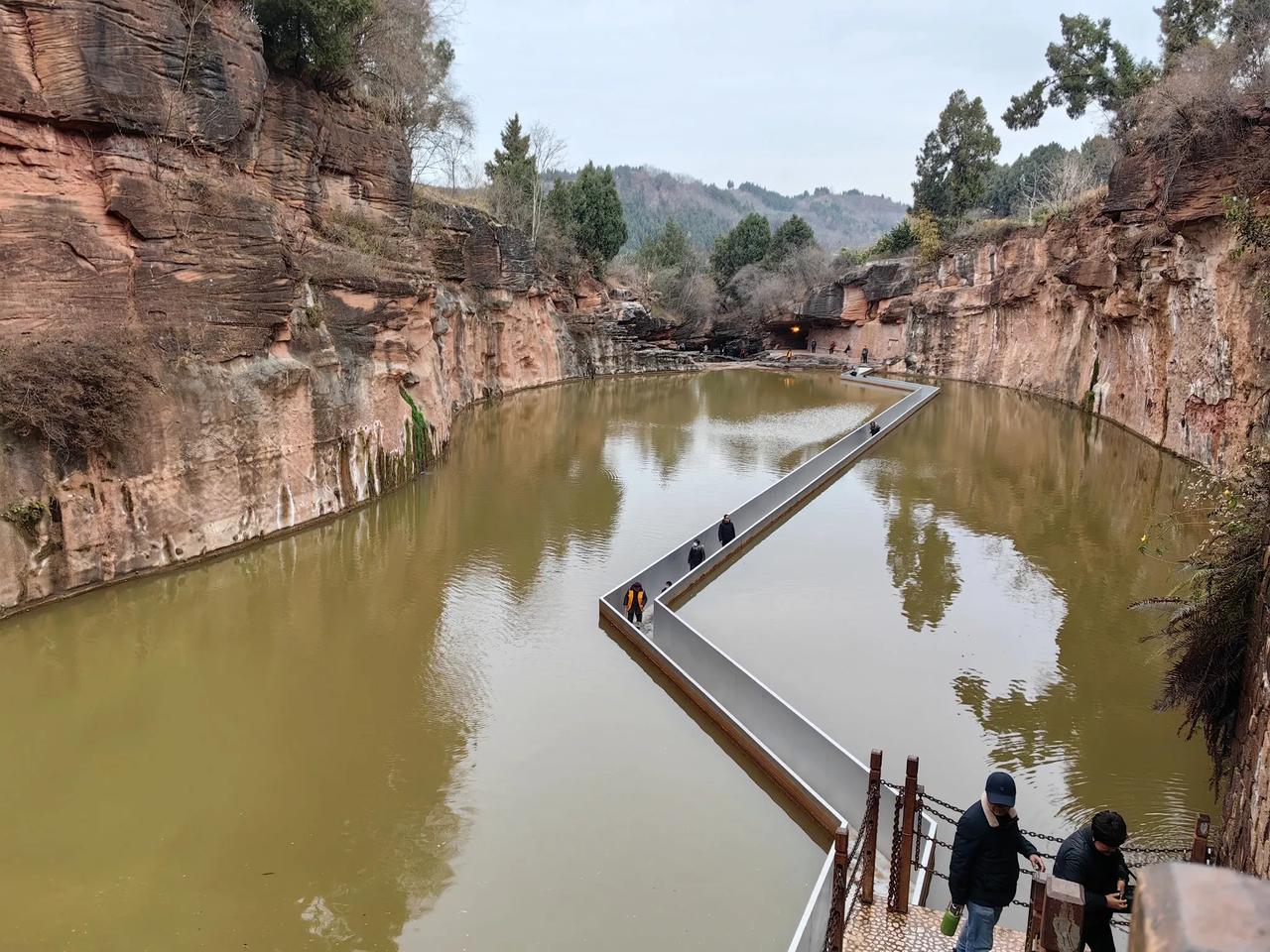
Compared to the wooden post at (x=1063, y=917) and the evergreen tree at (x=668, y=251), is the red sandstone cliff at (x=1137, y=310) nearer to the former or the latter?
the wooden post at (x=1063, y=917)

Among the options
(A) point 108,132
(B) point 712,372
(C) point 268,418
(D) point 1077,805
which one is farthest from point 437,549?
(B) point 712,372

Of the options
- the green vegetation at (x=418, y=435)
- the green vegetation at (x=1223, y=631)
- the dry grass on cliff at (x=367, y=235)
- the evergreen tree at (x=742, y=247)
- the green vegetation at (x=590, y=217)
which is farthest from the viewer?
the evergreen tree at (x=742, y=247)

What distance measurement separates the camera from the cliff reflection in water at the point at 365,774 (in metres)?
7.35

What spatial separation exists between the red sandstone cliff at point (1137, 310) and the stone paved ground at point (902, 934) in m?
Answer: 14.5

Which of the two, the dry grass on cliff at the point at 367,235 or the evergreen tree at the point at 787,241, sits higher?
the evergreen tree at the point at 787,241

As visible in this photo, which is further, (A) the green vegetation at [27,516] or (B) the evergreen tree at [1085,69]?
(B) the evergreen tree at [1085,69]

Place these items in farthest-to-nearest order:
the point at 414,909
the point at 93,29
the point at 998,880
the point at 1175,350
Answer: the point at 1175,350 < the point at 93,29 < the point at 414,909 < the point at 998,880

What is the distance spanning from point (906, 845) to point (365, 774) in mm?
5914

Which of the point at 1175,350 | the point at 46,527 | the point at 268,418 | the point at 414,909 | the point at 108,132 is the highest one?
the point at 108,132

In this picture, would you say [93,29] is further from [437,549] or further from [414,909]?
[414,909]

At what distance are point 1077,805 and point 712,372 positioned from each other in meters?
54.4

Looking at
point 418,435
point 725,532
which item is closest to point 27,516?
point 725,532

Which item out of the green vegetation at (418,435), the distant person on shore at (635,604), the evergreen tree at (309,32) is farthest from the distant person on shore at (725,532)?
the evergreen tree at (309,32)

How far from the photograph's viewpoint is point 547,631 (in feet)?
44.0
